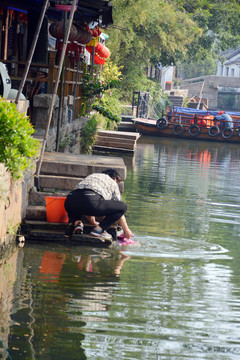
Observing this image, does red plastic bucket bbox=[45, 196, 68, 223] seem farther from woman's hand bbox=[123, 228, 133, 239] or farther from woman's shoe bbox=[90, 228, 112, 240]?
woman's hand bbox=[123, 228, 133, 239]

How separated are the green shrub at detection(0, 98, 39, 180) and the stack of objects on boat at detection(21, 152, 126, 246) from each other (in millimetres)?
1188

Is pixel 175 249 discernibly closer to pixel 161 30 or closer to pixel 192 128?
pixel 161 30

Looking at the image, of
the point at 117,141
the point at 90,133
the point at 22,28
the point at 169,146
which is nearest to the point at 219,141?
the point at 169,146

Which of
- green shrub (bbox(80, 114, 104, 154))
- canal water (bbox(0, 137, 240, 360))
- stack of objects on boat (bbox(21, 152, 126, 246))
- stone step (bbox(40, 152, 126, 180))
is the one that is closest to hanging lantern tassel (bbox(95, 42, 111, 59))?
green shrub (bbox(80, 114, 104, 154))

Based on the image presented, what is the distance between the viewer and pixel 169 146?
101ft

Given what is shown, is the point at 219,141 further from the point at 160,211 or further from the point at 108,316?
the point at 108,316

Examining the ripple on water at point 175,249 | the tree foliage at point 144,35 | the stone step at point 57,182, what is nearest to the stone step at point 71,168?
the stone step at point 57,182

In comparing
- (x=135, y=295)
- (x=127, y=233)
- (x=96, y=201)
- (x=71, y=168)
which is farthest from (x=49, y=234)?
(x=135, y=295)

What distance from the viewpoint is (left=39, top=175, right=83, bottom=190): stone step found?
31.8 feet

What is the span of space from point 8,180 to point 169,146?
2398 cm

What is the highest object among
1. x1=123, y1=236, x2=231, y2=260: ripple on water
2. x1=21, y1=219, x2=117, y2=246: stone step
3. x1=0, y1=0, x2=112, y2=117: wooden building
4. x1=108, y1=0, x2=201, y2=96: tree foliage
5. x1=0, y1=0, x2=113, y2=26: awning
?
x1=108, y1=0, x2=201, y2=96: tree foliage

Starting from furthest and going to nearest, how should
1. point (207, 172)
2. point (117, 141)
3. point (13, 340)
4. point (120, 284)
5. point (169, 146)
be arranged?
point (169, 146) → point (117, 141) → point (207, 172) → point (120, 284) → point (13, 340)

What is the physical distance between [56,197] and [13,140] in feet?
5.59

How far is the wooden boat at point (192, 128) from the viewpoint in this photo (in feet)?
118
